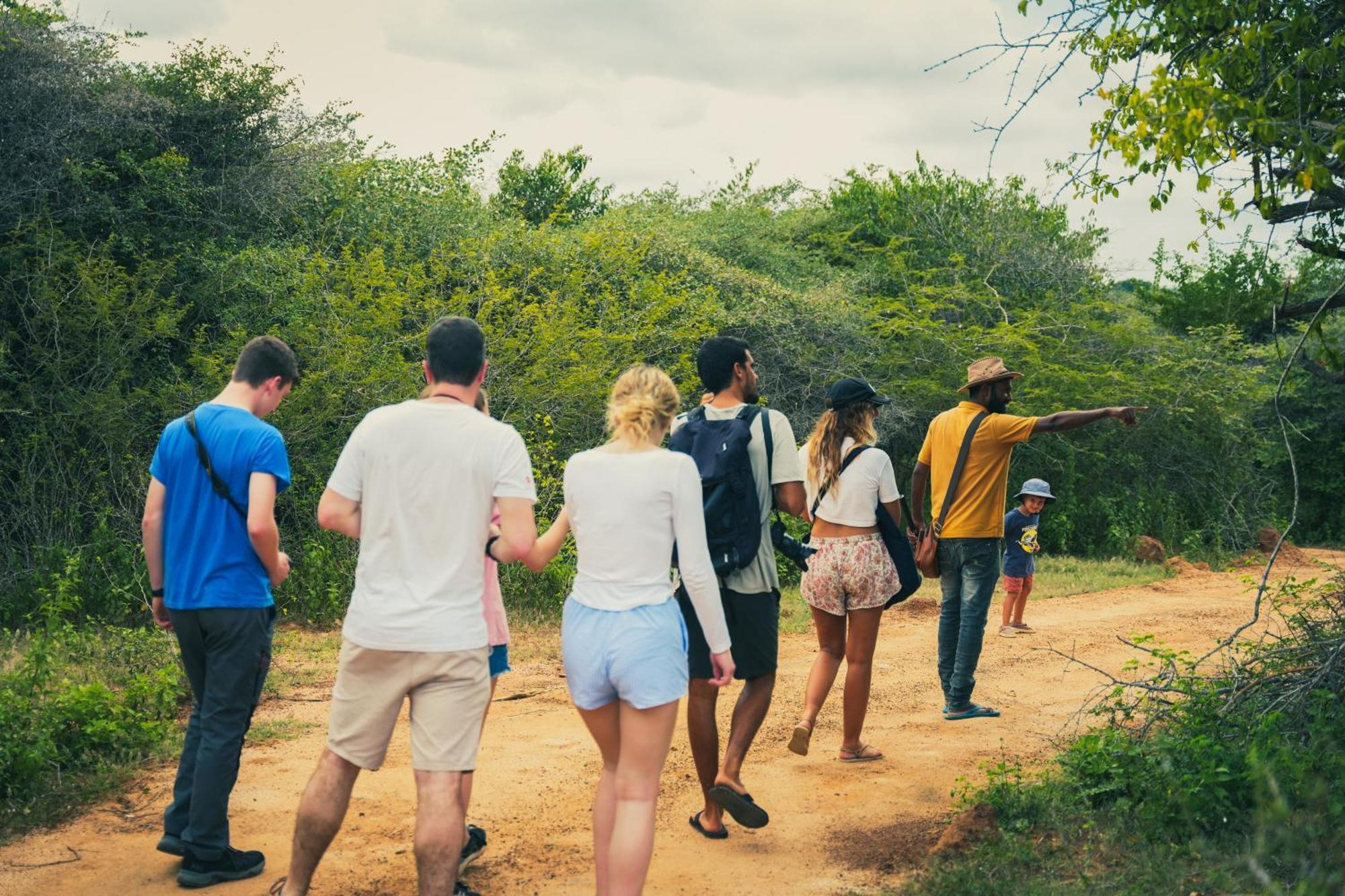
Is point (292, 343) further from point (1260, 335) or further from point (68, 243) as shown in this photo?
point (1260, 335)

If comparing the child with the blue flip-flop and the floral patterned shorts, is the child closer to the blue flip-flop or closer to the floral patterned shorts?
the blue flip-flop

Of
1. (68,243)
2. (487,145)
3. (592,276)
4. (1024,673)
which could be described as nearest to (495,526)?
(1024,673)

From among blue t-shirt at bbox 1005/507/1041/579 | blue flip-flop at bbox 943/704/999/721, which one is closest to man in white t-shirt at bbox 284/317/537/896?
blue flip-flop at bbox 943/704/999/721

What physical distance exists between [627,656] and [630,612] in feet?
0.49

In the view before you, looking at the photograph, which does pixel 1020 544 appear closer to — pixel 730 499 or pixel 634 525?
pixel 730 499

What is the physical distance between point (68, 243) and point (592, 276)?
5329mm

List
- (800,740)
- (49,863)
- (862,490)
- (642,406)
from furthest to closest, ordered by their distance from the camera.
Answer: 1. (862,490)
2. (800,740)
3. (49,863)
4. (642,406)

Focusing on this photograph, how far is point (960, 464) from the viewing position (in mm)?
6871

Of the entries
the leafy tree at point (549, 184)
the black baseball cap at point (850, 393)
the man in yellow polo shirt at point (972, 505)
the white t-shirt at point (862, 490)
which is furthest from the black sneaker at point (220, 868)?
the leafy tree at point (549, 184)

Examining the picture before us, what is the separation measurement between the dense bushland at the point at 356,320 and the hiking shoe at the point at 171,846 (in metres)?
4.55

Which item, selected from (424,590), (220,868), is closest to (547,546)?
(424,590)

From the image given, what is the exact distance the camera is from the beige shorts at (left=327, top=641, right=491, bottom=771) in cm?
384

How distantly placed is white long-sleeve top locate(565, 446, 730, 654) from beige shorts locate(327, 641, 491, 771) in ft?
1.53

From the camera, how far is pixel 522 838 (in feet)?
16.8
